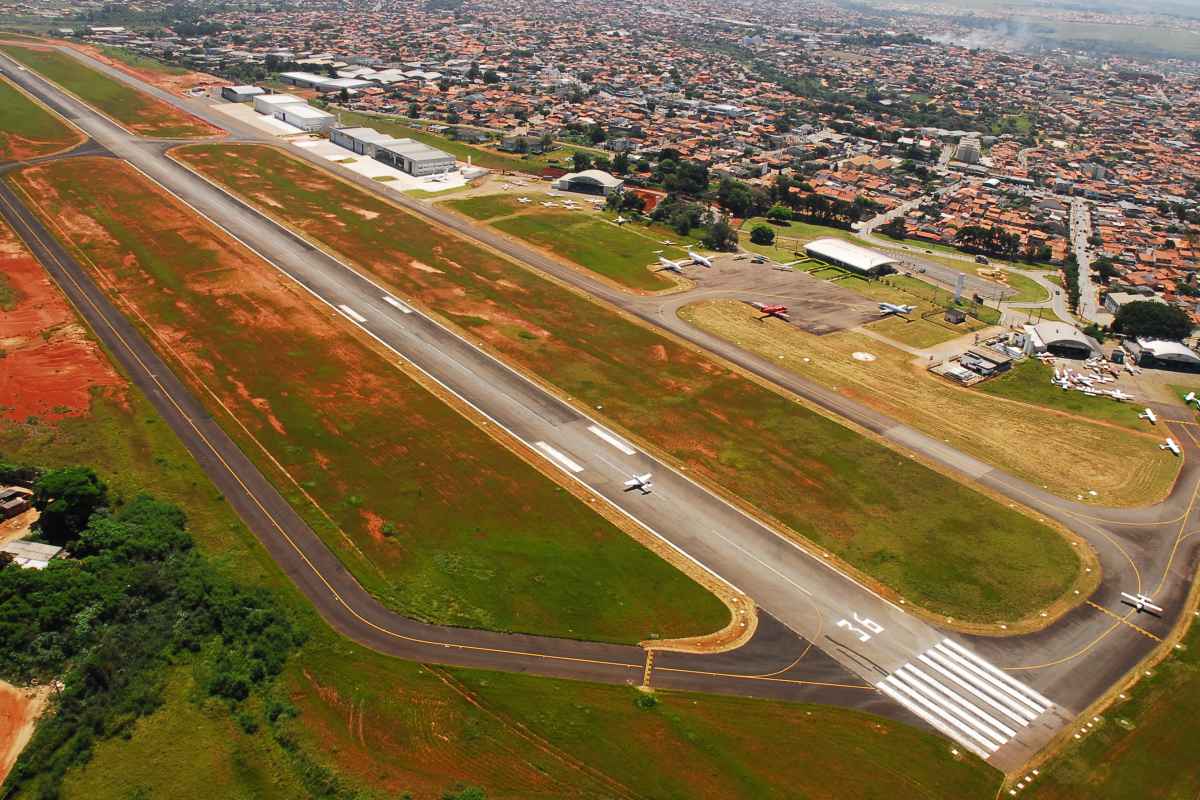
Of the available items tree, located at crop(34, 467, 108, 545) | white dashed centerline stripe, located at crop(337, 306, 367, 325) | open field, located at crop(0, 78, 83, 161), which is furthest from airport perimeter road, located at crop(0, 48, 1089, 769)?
open field, located at crop(0, 78, 83, 161)

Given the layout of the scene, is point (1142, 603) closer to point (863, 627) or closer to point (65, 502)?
point (863, 627)

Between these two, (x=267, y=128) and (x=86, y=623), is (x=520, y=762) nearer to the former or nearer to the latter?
(x=86, y=623)

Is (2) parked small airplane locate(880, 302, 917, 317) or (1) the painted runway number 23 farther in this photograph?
(2) parked small airplane locate(880, 302, 917, 317)

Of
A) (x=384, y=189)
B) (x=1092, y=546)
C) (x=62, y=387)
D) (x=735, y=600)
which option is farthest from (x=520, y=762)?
(x=384, y=189)

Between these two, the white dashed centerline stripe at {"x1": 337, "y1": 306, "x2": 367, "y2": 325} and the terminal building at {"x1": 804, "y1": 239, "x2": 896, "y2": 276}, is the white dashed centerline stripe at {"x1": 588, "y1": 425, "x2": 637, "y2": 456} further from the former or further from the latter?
the terminal building at {"x1": 804, "y1": 239, "x2": 896, "y2": 276}

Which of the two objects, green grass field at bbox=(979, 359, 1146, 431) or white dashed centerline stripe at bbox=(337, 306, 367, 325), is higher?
green grass field at bbox=(979, 359, 1146, 431)

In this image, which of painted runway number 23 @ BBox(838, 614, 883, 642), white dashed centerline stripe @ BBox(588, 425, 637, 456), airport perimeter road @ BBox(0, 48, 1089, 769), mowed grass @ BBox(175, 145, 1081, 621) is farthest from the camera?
white dashed centerline stripe @ BBox(588, 425, 637, 456)

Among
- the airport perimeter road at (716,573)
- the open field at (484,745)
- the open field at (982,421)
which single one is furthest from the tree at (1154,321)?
the open field at (484,745)
